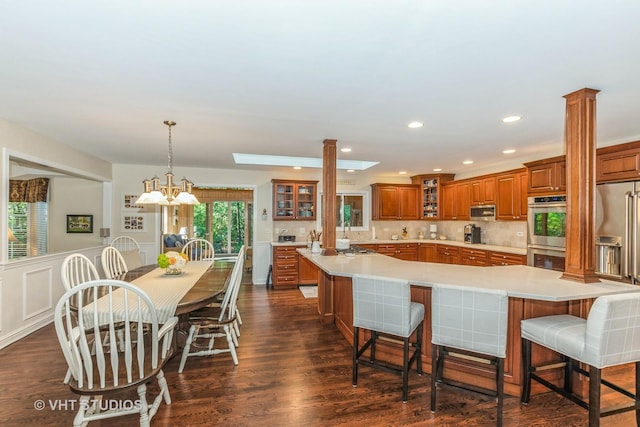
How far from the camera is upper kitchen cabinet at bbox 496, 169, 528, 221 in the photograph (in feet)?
15.8

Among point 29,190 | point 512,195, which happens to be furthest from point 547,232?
point 29,190

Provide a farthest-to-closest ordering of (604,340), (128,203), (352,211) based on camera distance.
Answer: (352,211) → (128,203) → (604,340)

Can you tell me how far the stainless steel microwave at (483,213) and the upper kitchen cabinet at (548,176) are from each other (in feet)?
3.21

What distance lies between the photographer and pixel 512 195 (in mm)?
5004

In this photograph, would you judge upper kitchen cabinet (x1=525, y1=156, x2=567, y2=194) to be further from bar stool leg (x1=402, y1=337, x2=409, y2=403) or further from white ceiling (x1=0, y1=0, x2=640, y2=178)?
bar stool leg (x1=402, y1=337, x2=409, y2=403)

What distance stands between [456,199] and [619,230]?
310cm

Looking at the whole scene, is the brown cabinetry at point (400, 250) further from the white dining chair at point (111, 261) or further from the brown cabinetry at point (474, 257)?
the white dining chair at point (111, 261)

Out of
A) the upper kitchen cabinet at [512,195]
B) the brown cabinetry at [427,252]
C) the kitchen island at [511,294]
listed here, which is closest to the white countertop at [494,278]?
the kitchen island at [511,294]

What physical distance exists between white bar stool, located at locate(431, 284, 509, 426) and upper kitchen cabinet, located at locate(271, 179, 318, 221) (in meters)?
4.50

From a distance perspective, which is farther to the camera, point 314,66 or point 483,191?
point 483,191

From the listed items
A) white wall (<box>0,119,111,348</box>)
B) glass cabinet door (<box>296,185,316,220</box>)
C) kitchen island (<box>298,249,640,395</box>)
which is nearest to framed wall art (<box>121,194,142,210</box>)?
white wall (<box>0,119,111,348</box>)

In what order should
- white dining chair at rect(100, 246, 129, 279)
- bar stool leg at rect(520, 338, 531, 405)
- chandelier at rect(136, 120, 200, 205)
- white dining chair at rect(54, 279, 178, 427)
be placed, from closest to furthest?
white dining chair at rect(54, 279, 178, 427)
bar stool leg at rect(520, 338, 531, 405)
chandelier at rect(136, 120, 200, 205)
white dining chair at rect(100, 246, 129, 279)

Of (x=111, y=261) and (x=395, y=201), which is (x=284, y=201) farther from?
(x=111, y=261)

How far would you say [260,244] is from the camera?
6355mm
